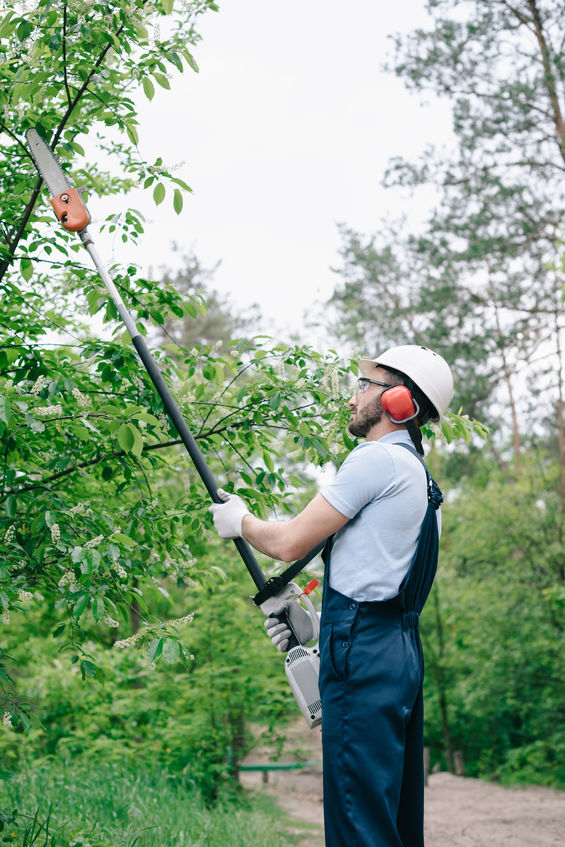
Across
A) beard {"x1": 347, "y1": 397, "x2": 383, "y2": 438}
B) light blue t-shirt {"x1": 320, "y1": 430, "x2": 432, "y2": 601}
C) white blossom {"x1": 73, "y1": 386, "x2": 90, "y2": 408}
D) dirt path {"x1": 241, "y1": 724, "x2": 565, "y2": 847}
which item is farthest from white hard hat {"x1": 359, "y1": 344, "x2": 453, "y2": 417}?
dirt path {"x1": 241, "y1": 724, "x2": 565, "y2": 847}

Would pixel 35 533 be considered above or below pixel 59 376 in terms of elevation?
below

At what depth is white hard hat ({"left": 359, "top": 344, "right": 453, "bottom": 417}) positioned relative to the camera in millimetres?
2838

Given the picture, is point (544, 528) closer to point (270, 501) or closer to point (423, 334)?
point (423, 334)

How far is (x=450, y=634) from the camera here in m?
21.0

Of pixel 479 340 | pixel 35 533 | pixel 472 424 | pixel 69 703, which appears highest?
pixel 479 340

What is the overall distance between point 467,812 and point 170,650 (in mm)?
9558

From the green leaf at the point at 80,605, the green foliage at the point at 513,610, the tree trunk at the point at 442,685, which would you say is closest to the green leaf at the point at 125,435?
the green leaf at the point at 80,605

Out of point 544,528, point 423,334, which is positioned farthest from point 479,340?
point 544,528

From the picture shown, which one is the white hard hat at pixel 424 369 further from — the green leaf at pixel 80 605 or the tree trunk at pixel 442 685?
the tree trunk at pixel 442 685

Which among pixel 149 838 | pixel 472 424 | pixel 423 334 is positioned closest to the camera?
pixel 472 424

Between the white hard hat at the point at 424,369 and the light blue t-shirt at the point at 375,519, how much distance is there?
33cm

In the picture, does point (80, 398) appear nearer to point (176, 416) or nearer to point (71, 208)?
point (176, 416)

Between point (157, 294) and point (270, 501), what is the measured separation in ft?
3.71

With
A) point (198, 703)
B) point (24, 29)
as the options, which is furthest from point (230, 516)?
point (198, 703)
